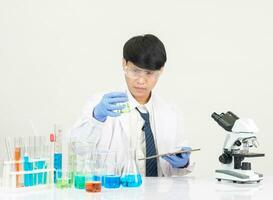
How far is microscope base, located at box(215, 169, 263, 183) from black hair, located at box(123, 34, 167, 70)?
2.19ft

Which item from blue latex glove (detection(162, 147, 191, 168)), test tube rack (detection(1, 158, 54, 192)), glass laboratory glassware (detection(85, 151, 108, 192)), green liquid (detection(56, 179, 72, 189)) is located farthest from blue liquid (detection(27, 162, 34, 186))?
blue latex glove (detection(162, 147, 191, 168))

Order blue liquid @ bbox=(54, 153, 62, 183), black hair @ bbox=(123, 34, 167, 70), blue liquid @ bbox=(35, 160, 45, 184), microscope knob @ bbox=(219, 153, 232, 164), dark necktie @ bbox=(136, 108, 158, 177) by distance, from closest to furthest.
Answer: blue liquid @ bbox=(35, 160, 45, 184), blue liquid @ bbox=(54, 153, 62, 183), microscope knob @ bbox=(219, 153, 232, 164), black hair @ bbox=(123, 34, 167, 70), dark necktie @ bbox=(136, 108, 158, 177)

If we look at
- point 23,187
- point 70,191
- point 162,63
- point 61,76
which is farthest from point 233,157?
point 61,76

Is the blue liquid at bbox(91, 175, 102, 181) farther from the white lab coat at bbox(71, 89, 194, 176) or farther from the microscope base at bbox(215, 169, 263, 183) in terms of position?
the microscope base at bbox(215, 169, 263, 183)

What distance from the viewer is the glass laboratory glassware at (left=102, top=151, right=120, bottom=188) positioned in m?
2.39

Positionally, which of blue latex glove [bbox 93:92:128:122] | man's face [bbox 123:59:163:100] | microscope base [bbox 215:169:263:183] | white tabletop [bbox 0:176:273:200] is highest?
man's face [bbox 123:59:163:100]

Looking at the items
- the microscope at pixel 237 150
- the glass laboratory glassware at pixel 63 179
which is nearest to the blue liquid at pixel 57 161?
the glass laboratory glassware at pixel 63 179

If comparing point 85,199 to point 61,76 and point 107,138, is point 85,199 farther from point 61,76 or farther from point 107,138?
point 61,76

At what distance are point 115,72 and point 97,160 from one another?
1.67 m

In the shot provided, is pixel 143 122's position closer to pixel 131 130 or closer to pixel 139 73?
pixel 131 130

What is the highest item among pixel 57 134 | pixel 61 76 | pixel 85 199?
pixel 61 76

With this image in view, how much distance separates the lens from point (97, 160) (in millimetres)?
2428

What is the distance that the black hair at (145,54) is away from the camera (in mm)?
2865

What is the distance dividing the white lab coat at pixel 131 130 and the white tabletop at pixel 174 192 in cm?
36
